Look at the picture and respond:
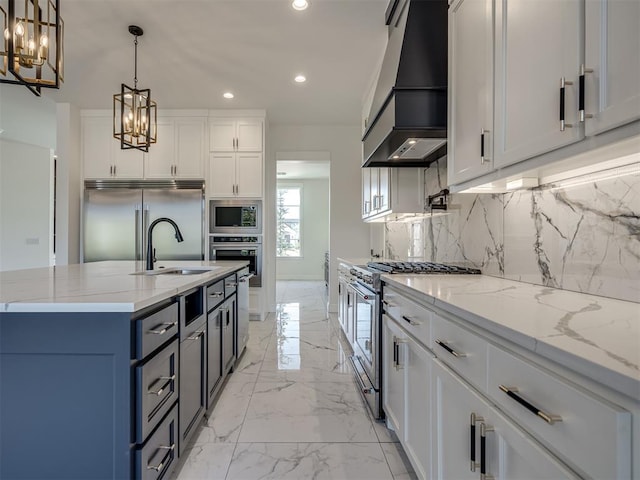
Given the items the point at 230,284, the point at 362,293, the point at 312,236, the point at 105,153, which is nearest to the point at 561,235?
the point at 362,293

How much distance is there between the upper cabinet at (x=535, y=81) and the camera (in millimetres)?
854

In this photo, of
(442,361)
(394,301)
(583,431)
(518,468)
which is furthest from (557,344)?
(394,301)

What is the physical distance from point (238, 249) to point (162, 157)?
1685 millimetres

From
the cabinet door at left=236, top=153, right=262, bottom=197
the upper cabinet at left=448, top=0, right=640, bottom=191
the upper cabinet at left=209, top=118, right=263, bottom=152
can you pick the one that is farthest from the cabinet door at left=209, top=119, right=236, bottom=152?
the upper cabinet at left=448, top=0, right=640, bottom=191

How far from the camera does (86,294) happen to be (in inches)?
48.0

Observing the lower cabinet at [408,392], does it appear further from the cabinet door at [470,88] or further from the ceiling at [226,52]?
the ceiling at [226,52]

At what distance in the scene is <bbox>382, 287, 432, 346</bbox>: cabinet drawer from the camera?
1.36 meters

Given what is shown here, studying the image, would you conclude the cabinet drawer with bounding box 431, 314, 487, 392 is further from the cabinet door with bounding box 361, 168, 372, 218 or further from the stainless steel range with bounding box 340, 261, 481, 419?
the cabinet door with bounding box 361, 168, 372, 218

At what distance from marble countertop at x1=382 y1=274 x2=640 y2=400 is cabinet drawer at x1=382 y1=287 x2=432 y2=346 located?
0.21 ft

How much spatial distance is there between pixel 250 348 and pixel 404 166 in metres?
2.42

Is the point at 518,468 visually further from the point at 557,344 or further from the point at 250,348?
the point at 250,348

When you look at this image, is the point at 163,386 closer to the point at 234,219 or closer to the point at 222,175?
the point at 234,219

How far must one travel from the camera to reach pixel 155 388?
124 cm

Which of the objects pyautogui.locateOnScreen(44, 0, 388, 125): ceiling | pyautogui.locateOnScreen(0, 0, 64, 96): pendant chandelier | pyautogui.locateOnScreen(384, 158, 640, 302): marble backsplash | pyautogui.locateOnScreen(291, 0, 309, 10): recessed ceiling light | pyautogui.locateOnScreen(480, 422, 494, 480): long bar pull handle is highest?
pyautogui.locateOnScreen(44, 0, 388, 125): ceiling
